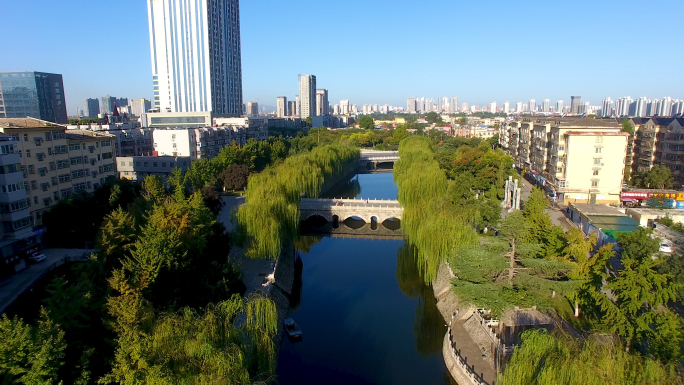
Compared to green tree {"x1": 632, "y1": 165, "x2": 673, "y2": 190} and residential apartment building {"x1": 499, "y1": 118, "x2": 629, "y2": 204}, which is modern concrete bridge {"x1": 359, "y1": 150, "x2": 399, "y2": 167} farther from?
green tree {"x1": 632, "y1": 165, "x2": 673, "y2": 190}

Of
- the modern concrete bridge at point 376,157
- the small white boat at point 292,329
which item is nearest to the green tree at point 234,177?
the small white boat at point 292,329

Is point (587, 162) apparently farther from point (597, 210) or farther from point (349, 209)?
point (349, 209)

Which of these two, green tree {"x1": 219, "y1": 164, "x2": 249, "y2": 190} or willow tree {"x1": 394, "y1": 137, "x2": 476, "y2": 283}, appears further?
green tree {"x1": 219, "y1": 164, "x2": 249, "y2": 190}

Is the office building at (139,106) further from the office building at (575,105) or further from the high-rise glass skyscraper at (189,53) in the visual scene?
the office building at (575,105)

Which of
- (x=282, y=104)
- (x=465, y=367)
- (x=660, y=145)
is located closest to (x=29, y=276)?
(x=465, y=367)

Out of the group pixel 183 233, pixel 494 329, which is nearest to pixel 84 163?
pixel 183 233

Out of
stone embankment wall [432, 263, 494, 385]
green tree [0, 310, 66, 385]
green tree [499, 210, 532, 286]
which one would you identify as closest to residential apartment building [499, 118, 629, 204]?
stone embankment wall [432, 263, 494, 385]

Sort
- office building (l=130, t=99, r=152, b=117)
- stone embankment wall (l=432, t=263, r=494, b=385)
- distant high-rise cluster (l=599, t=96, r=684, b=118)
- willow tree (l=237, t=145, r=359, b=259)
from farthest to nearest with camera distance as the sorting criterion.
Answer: office building (l=130, t=99, r=152, b=117) → distant high-rise cluster (l=599, t=96, r=684, b=118) → willow tree (l=237, t=145, r=359, b=259) → stone embankment wall (l=432, t=263, r=494, b=385)
